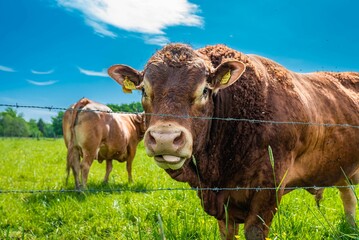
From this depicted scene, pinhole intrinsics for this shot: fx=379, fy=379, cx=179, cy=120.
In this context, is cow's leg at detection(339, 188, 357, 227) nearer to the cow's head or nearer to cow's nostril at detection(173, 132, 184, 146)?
the cow's head

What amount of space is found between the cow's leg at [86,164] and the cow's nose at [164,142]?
617 cm

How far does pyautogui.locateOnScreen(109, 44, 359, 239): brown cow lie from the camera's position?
3.11 meters

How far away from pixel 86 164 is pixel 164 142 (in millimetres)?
6559

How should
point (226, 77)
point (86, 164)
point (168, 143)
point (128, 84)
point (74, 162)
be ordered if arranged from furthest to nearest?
1. point (74, 162)
2. point (86, 164)
3. point (128, 84)
4. point (226, 77)
5. point (168, 143)

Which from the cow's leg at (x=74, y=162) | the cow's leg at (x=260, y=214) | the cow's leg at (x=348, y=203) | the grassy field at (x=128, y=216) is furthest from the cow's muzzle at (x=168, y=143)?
the cow's leg at (x=74, y=162)

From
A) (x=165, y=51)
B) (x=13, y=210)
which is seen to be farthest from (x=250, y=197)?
(x=13, y=210)

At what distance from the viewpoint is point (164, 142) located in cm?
277

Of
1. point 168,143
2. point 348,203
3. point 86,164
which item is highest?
point 168,143

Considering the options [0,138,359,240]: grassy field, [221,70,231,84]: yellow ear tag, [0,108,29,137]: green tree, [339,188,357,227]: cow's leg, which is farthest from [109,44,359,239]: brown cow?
[0,108,29,137]: green tree

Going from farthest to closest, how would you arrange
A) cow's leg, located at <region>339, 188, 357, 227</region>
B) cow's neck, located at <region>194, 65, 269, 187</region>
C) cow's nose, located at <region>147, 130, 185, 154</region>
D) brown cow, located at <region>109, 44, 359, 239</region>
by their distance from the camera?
cow's leg, located at <region>339, 188, 357, 227</region> < cow's neck, located at <region>194, 65, 269, 187</region> < brown cow, located at <region>109, 44, 359, 239</region> < cow's nose, located at <region>147, 130, 185, 154</region>

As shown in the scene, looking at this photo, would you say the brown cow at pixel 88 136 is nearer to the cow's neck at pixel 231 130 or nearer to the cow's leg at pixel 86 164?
the cow's leg at pixel 86 164

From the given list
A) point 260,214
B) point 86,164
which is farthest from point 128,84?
point 86,164

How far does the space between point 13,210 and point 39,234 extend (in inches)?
50.3

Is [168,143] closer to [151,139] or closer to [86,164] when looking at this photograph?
[151,139]
